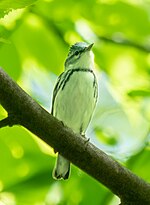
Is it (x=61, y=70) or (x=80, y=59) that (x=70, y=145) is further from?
(x=80, y=59)

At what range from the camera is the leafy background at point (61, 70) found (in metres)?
2.33

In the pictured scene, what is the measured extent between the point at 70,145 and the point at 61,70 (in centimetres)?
125

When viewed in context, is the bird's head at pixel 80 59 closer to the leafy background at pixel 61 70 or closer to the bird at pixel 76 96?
the bird at pixel 76 96

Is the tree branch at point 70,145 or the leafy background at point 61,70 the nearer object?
the tree branch at point 70,145

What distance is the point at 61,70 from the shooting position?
3.04 meters

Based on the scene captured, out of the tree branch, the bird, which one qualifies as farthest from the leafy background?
the tree branch

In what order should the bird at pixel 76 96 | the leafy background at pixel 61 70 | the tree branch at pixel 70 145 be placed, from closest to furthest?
1. the tree branch at pixel 70 145
2. the leafy background at pixel 61 70
3. the bird at pixel 76 96

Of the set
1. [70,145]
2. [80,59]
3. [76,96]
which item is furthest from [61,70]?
[70,145]

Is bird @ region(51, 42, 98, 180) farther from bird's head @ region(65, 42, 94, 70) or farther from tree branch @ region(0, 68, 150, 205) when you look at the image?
tree branch @ region(0, 68, 150, 205)

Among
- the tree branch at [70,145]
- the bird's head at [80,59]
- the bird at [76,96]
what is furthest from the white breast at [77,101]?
the tree branch at [70,145]

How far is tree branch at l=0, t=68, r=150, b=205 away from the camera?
5.46 feet

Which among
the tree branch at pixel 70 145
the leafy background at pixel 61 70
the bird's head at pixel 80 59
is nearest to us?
the tree branch at pixel 70 145

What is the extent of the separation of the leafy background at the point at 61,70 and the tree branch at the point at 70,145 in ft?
0.70

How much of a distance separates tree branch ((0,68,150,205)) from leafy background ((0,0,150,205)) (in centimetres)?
21
